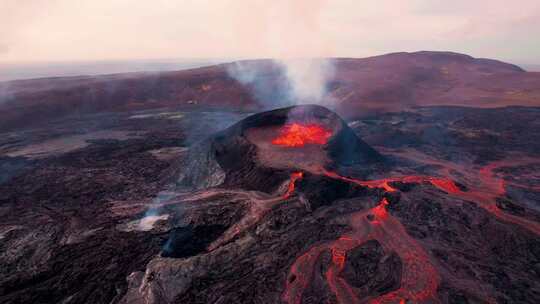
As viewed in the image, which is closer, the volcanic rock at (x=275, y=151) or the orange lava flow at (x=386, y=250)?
the orange lava flow at (x=386, y=250)

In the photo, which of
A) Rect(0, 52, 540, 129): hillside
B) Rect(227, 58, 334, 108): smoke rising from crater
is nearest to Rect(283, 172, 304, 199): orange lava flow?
Rect(0, 52, 540, 129): hillside

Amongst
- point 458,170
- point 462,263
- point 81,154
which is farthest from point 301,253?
point 81,154

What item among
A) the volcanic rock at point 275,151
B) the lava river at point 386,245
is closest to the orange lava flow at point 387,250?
the lava river at point 386,245

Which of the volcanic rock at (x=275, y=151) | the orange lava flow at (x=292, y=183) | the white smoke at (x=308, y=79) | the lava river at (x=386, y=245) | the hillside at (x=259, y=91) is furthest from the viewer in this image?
the white smoke at (x=308, y=79)

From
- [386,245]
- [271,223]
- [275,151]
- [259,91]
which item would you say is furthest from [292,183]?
[259,91]

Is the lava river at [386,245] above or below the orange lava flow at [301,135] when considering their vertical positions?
below

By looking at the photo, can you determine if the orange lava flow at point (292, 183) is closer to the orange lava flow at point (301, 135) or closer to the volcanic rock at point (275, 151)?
the volcanic rock at point (275, 151)
